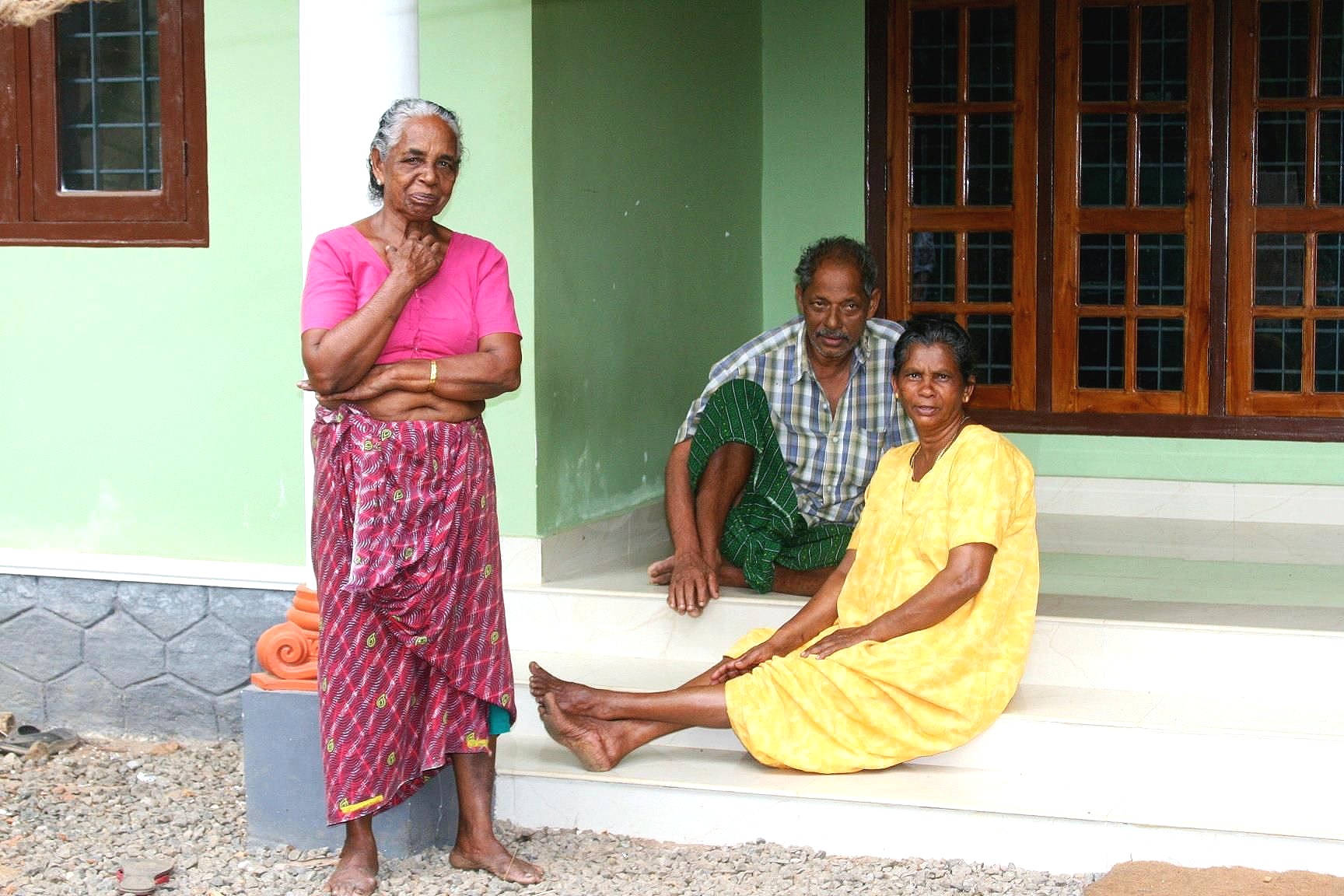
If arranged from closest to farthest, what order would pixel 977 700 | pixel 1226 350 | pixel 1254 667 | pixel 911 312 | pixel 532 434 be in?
pixel 977 700 → pixel 1254 667 → pixel 532 434 → pixel 1226 350 → pixel 911 312

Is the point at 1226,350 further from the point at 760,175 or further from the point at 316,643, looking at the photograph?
the point at 316,643

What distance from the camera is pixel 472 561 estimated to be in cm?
373

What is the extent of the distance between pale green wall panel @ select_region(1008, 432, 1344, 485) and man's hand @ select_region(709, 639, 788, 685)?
271 cm

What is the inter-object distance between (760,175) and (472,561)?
12.1 ft

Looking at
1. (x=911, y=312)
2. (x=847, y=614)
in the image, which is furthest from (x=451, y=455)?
(x=911, y=312)

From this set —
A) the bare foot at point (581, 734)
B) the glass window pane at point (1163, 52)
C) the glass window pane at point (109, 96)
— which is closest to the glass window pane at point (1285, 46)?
the glass window pane at point (1163, 52)

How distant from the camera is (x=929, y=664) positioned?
3959 millimetres

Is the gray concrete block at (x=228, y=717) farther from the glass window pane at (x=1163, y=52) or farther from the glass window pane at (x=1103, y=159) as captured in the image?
the glass window pane at (x=1163, y=52)

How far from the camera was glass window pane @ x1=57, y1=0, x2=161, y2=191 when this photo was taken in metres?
5.48

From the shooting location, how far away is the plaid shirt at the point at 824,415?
17.1 feet

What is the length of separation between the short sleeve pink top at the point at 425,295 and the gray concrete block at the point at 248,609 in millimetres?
1961

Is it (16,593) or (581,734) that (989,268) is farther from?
(16,593)

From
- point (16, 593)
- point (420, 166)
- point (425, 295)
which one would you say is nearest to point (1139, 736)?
point (425, 295)

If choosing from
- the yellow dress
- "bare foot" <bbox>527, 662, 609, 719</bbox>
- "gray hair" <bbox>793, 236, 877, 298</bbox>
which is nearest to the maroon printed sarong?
"bare foot" <bbox>527, 662, 609, 719</bbox>
